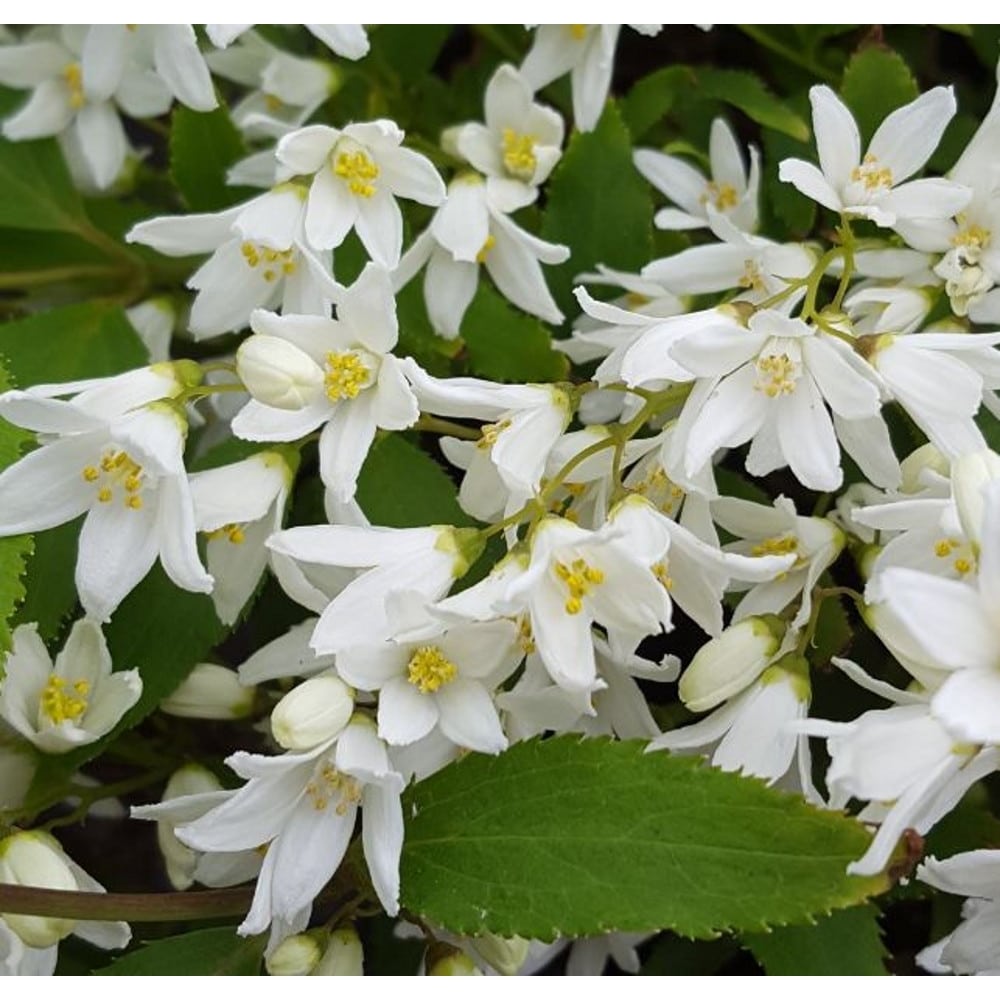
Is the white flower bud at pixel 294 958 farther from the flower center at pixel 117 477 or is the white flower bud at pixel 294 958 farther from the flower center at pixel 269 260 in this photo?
the flower center at pixel 269 260

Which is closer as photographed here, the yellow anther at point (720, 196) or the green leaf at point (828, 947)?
the green leaf at point (828, 947)

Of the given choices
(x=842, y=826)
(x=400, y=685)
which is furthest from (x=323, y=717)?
(x=842, y=826)

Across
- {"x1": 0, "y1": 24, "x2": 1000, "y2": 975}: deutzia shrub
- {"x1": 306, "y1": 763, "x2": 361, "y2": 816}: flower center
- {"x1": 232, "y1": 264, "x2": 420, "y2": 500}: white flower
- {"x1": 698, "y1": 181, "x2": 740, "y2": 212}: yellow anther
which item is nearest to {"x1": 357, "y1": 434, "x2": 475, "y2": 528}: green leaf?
{"x1": 0, "y1": 24, "x2": 1000, "y2": 975}: deutzia shrub

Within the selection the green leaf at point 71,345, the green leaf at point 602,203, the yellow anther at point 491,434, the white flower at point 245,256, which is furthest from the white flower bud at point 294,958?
the green leaf at point 602,203

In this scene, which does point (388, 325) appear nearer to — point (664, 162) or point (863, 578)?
point (863, 578)

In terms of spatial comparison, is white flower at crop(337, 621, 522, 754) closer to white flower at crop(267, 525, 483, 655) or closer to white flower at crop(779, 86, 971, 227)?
white flower at crop(267, 525, 483, 655)

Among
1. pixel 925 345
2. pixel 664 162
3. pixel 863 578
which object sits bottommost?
pixel 863 578
